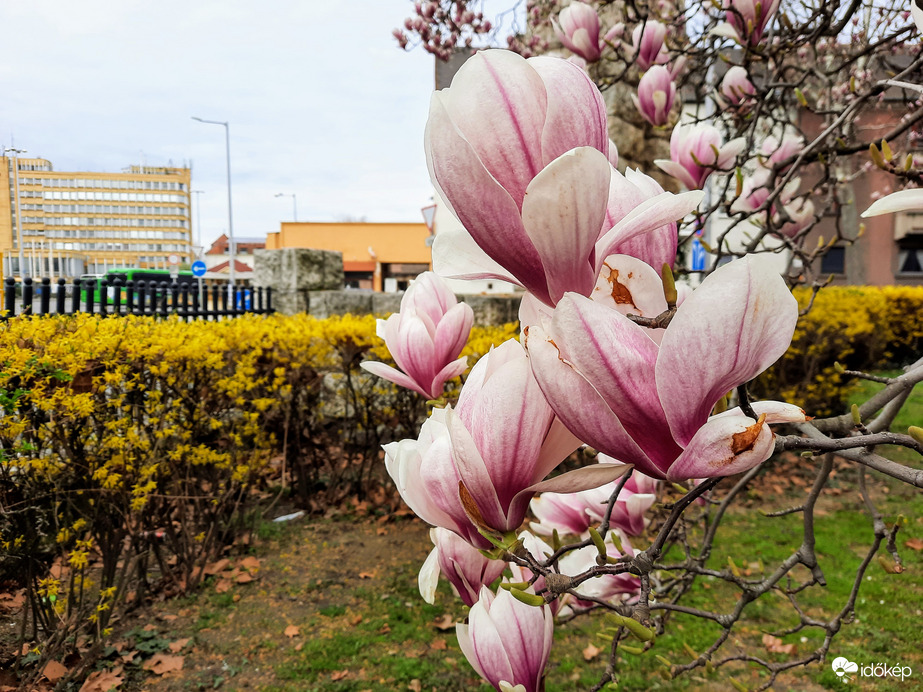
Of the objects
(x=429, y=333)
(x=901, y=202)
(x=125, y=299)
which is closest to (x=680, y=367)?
(x=901, y=202)

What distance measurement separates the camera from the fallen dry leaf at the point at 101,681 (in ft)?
9.07

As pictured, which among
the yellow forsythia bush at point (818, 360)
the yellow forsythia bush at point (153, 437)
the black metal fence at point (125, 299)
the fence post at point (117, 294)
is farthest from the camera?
the yellow forsythia bush at point (818, 360)

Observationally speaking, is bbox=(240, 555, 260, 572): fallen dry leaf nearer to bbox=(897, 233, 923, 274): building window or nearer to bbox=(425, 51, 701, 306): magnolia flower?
bbox=(425, 51, 701, 306): magnolia flower

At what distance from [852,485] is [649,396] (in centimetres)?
667

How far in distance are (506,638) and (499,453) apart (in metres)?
0.30

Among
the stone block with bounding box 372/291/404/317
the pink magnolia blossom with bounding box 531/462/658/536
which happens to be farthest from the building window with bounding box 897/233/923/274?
the pink magnolia blossom with bounding box 531/462/658/536

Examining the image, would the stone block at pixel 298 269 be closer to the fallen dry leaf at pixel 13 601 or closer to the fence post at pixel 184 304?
the fence post at pixel 184 304

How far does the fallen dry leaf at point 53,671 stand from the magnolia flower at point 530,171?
128 inches

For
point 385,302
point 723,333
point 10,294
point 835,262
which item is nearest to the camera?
point 723,333

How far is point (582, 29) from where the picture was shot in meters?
2.02

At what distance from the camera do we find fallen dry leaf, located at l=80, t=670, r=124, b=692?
2764 mm

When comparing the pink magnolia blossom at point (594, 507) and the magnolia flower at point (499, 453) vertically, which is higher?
the magnolia flower at point (499, 453)

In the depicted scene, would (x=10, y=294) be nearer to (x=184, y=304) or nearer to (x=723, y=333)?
(x=184, y=304)

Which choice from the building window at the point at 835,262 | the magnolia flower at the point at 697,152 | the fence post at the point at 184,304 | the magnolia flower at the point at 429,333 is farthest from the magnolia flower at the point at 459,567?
the building window at the point at 835,262
